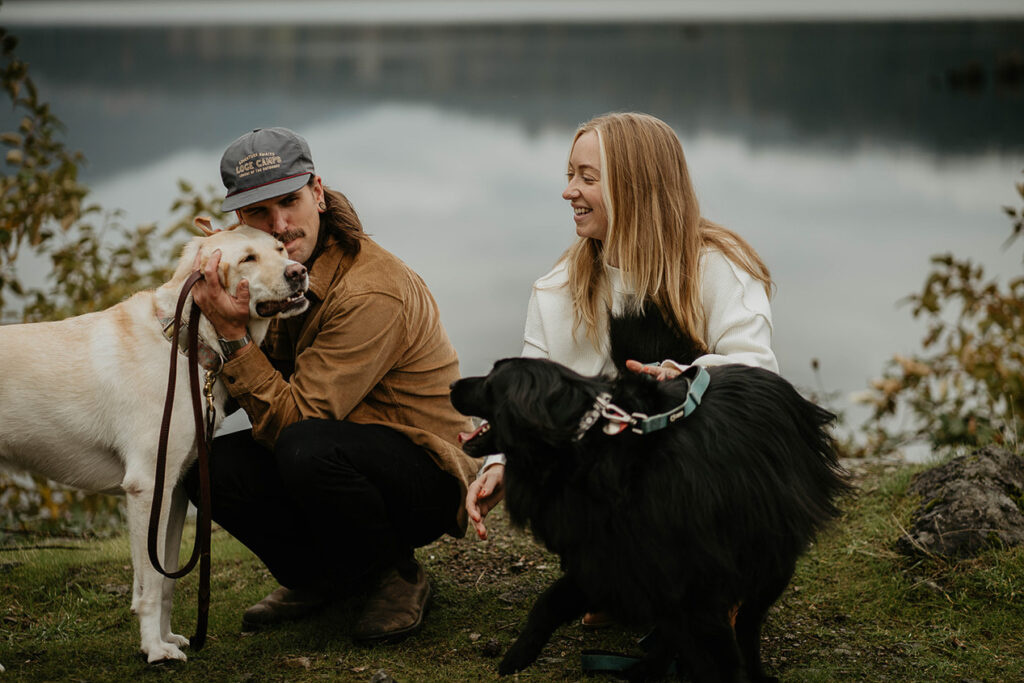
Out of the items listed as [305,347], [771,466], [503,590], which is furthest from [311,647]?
[771,466]

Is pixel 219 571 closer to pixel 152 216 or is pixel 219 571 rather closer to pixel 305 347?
pixel 305 347

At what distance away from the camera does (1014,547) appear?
2748 millimetres

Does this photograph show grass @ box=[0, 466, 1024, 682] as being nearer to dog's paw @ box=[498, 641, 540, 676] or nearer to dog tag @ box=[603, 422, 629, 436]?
dog's paw @ box=[498, 641, 540, 676]

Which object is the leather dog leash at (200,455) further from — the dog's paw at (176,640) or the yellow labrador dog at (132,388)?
the dog's paw at (176,640)

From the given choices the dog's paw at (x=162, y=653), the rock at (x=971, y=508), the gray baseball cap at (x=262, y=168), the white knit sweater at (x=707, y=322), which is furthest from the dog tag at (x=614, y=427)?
the rock at (x=971, y=508)

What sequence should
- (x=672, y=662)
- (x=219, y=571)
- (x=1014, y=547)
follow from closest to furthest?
(x=672, y=662), (x=1014, y=547), (x=219, y=571)

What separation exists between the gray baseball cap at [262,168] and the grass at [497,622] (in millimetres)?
1325

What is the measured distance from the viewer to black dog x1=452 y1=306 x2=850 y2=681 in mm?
1840

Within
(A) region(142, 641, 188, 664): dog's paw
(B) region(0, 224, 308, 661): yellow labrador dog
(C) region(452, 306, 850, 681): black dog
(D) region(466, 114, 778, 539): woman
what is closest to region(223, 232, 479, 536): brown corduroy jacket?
(B) region(0, 224, 308, 661): yellow labrador dog

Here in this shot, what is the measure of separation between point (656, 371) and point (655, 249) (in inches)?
20.5

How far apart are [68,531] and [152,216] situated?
259 cm

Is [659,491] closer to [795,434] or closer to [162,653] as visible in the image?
[795,434]

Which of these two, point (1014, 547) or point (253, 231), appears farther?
point (1014, 547)

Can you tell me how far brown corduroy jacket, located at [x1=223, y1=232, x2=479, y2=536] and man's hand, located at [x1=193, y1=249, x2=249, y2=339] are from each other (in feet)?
0.28
